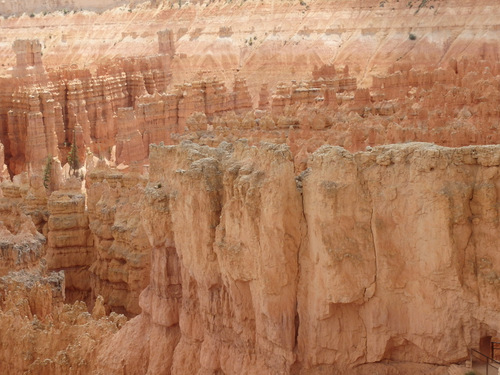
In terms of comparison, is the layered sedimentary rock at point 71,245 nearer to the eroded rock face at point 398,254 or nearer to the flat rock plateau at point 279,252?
the flat rock plateau at point 279,252

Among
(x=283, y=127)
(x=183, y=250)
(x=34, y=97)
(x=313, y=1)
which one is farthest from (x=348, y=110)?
(x=313, y=1)

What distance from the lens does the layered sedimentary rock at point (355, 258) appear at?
7.44 metres

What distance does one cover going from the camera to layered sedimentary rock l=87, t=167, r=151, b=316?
16375 millimetres

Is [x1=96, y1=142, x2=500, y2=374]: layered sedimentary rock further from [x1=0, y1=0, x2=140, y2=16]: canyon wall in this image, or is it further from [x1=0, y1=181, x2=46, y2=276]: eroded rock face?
[x1=0, y1=0, x2=140, y2=16]: canyon wall

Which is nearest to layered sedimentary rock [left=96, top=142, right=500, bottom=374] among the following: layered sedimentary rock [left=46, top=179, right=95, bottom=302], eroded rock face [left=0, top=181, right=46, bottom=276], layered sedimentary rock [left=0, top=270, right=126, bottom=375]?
layered sedimentary rock [left=0, top=270, right=126, bottom=375]

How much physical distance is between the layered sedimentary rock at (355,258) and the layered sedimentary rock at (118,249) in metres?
7.82

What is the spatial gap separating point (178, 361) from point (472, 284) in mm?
3541

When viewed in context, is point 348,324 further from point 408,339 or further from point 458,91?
point 458,91

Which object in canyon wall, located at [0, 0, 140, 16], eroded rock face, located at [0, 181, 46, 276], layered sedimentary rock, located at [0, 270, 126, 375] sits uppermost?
canyon wall, located at [0, 0, 140, 16]

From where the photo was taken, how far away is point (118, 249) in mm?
16891

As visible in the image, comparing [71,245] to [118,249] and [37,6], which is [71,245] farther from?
[37,6]

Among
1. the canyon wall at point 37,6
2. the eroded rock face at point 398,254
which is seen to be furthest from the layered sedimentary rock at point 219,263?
the canyon wall at point 37,6

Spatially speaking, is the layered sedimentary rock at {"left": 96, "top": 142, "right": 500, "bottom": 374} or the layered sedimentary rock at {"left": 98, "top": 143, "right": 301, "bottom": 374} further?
the layered sedimentary rock at {"left": 98, "top": 143, "right": 301, "bottom": 374}

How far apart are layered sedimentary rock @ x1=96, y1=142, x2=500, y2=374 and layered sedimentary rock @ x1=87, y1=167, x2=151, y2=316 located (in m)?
7.82
